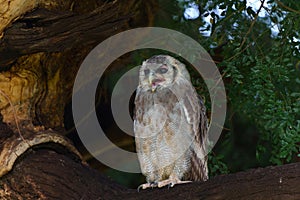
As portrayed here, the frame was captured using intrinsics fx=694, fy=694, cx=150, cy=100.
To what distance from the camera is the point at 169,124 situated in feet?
12.3

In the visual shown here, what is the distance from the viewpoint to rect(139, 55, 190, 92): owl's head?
12.6 feet

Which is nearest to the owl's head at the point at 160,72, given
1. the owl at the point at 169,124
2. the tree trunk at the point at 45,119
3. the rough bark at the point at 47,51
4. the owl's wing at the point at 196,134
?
the owl at the point at 169,124

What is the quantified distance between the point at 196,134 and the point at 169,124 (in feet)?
0.56

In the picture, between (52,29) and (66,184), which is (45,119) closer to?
(66,184)

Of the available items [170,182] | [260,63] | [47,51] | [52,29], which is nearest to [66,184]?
[170,182]

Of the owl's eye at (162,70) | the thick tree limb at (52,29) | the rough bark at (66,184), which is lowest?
the rough bark at (66,184)

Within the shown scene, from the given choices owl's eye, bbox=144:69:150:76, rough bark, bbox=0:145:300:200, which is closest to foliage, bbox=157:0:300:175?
owl's eye, bbox=144:69:150:76

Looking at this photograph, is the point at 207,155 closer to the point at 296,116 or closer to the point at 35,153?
the point at 296,116

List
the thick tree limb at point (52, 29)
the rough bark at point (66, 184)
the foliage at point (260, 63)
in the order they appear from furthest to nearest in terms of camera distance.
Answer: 1. the foliage at point (260, 63)
2. the thick tree limb at point (52, 29)
3. the rough bark at point (66, 184)

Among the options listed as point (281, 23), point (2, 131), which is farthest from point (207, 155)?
point (2, 131)

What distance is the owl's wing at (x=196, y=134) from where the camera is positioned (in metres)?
3.77

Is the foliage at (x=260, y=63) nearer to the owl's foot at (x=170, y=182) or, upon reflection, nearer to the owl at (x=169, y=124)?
the owl at (x=169, y=124)

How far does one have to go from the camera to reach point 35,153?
141 inches

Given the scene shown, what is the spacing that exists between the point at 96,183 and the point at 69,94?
35.5 inches
